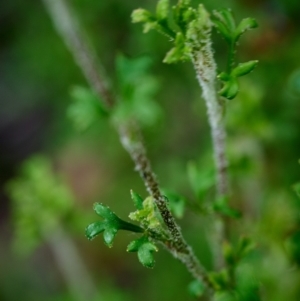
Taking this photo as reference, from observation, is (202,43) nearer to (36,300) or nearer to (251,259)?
(251,259)

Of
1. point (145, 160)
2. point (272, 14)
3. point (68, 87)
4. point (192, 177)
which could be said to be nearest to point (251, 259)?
point (192, 177)

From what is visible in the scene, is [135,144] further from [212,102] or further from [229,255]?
→ [229,255]

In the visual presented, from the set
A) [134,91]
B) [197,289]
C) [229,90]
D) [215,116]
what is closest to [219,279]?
[197,289]

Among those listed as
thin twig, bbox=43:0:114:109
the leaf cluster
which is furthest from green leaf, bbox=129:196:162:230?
thin twig, bbox=43:0:114:109

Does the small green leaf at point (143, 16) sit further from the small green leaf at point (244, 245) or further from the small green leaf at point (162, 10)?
the small green leaf at point (244, 245)

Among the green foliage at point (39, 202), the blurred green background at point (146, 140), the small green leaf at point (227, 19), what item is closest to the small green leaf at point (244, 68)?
the small green leaf at point (227, 19)

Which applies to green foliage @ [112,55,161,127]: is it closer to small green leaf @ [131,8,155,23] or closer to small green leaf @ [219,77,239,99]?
small green leaf @ [131,8,155,23]
